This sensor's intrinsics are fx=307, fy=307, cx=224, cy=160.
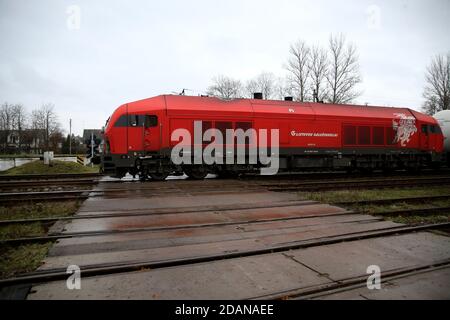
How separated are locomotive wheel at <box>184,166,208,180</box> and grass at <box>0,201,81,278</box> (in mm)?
6139

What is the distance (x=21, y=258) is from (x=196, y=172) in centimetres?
1048

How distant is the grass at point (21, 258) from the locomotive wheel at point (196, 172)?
9.57 metres

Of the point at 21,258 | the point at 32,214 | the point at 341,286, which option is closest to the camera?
the point at 341,286

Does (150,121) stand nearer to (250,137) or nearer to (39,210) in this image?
(250,137)

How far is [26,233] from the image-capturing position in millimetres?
6129

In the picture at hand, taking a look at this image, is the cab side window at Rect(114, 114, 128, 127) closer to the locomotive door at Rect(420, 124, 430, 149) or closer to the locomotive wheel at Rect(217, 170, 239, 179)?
the locomotive wheel at Rect(217, 170, 239, 179)

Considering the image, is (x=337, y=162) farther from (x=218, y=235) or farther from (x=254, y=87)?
(x=254, y=87)

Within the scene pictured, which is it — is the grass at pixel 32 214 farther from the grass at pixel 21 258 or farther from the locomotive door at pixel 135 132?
the locomotive door at pixel 135 132

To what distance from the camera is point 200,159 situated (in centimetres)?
1434

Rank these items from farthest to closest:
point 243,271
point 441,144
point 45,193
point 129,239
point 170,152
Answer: point 441,144 → point 170,152 → point 45,193 → point 129,239 → point 243,271

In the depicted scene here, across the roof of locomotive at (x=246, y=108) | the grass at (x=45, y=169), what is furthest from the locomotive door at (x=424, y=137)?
the grass at (x=45, y=169)
